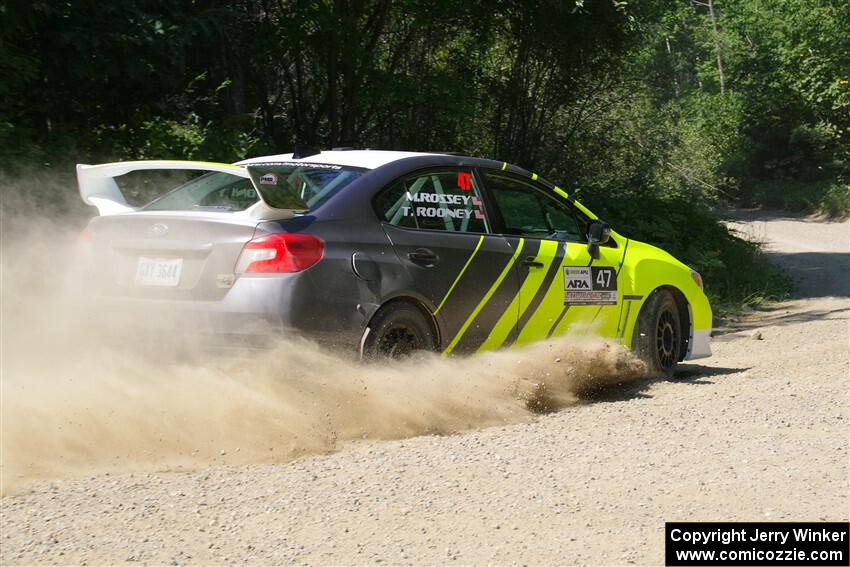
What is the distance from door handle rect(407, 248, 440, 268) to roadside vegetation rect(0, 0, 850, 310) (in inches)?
200

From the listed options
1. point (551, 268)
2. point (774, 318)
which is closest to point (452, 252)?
point (551, 268)

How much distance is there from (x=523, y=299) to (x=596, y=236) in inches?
33.6

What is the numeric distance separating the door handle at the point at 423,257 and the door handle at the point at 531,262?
2.72ft

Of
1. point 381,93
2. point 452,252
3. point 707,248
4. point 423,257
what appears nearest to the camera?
point 423,257

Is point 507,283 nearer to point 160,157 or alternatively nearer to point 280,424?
point 280,424

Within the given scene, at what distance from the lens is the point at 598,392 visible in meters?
8.12

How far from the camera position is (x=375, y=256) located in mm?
6742

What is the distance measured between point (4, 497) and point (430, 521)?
1921mm

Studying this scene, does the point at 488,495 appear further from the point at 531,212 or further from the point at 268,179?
the point at 531,212

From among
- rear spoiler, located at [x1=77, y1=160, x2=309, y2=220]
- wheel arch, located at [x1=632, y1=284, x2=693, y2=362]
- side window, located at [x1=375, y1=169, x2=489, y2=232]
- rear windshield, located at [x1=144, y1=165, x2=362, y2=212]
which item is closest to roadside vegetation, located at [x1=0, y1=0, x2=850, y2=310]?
rear spoiler, located at [x1=77, y1=160, x2=309, y2=220]

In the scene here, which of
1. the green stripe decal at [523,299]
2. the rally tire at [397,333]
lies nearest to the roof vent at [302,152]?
the rally tire at [397,333]

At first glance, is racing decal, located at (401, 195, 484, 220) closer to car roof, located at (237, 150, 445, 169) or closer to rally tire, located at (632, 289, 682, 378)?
car roof, located at (237, 150, 445, 169)

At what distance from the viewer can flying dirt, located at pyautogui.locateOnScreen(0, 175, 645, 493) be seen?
5.81m

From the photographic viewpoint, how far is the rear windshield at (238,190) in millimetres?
6886
